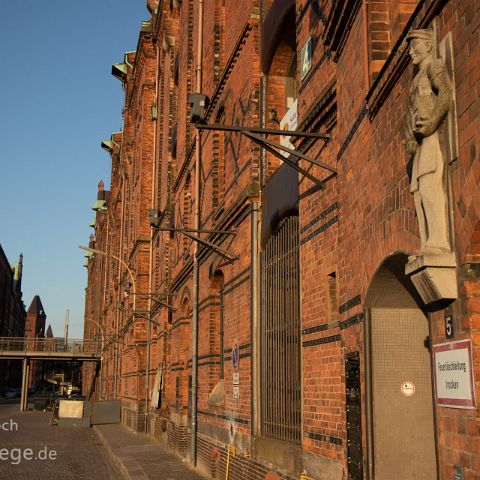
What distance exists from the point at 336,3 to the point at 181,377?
1397cm

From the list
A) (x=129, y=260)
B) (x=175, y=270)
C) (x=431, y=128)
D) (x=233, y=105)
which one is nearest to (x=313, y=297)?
(x=431, y=128)

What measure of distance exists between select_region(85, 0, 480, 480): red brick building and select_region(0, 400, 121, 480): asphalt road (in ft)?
7.69

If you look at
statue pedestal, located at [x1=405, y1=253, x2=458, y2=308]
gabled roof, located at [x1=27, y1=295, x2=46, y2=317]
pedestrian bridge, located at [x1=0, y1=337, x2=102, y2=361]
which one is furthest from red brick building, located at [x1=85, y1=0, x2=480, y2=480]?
gabled roof, located at [x1=27, y1=295, x2=46, y2=317]

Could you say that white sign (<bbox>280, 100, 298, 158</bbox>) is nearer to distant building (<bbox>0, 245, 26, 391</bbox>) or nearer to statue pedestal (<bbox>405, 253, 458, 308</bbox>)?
statue pedestal (<bbox>405, 253, 458, 308</bbox>)

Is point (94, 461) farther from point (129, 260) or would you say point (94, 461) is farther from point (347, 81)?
point (129, 260)

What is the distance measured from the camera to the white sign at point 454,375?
13.9 ft

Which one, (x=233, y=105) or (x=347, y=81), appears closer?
(x=347, y=81)

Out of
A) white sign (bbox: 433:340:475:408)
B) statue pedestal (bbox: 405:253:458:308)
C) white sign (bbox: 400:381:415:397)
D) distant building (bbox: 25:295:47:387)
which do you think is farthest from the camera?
distant building (bbox: 25:295:47:387)

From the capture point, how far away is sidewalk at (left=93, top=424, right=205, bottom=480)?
14.5 metres

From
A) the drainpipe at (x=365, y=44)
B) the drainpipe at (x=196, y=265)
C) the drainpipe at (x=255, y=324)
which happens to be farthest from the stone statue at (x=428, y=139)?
the drainpipe at (x=196, y=265)

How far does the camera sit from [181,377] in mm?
19422

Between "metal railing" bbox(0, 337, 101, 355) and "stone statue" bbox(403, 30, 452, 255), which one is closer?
"stone statue" bbox(403, 30, 452, 255)

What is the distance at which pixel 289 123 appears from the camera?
36.6 feet

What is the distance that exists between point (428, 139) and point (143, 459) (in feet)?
48.5
